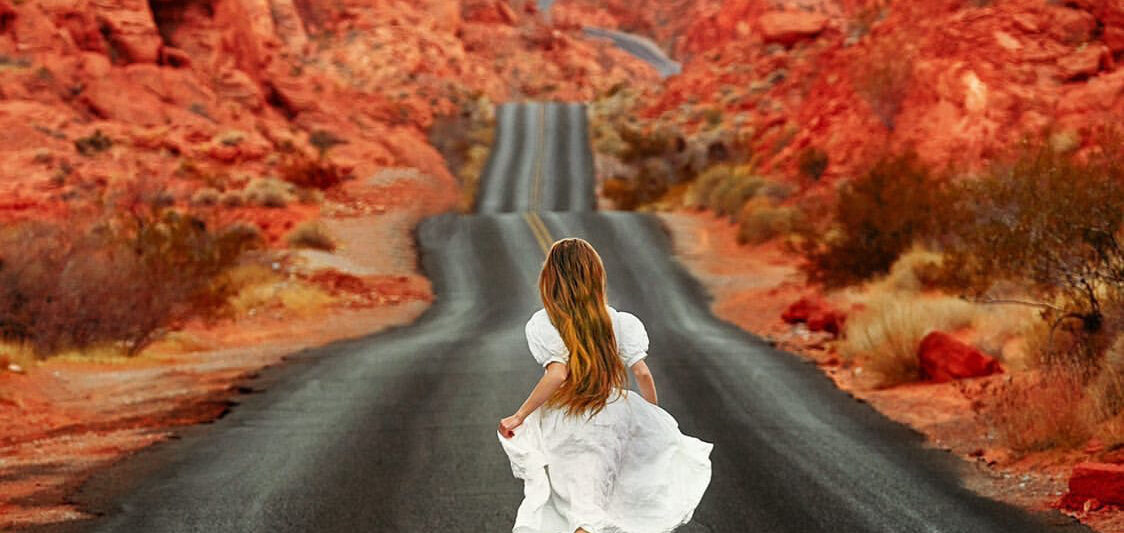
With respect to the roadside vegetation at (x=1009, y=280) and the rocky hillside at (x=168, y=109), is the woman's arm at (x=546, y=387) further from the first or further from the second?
the rocky hillside at (x=168, y=109)

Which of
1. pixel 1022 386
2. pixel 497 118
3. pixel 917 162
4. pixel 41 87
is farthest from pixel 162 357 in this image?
pixel 497 118

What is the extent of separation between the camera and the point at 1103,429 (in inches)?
403

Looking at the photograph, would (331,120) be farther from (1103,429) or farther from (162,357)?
(1103,429)

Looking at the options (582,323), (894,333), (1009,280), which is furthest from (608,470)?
(1009,280)

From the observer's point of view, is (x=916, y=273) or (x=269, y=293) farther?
(x=269, y=293)

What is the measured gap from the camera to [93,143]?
4119 cm

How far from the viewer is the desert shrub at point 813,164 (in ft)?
144

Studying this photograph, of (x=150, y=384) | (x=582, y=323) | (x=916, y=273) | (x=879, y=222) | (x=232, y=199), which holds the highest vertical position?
(x=582, y=323)

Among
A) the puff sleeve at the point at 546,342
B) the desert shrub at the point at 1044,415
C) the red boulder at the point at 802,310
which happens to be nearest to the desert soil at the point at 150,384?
the puff sleeve at the point at 546,342

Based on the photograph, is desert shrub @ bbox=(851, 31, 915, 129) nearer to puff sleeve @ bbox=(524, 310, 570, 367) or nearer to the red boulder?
the red boulder

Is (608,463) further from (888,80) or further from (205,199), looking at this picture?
(888,80)

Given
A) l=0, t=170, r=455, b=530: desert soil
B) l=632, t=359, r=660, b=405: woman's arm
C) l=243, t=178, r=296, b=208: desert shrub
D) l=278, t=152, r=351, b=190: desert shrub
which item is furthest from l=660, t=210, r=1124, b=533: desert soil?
l=278, t=152, r=351, b=190: desert shrub

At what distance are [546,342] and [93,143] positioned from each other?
38503 mm

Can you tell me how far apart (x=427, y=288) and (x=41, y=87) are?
18.0 meters
